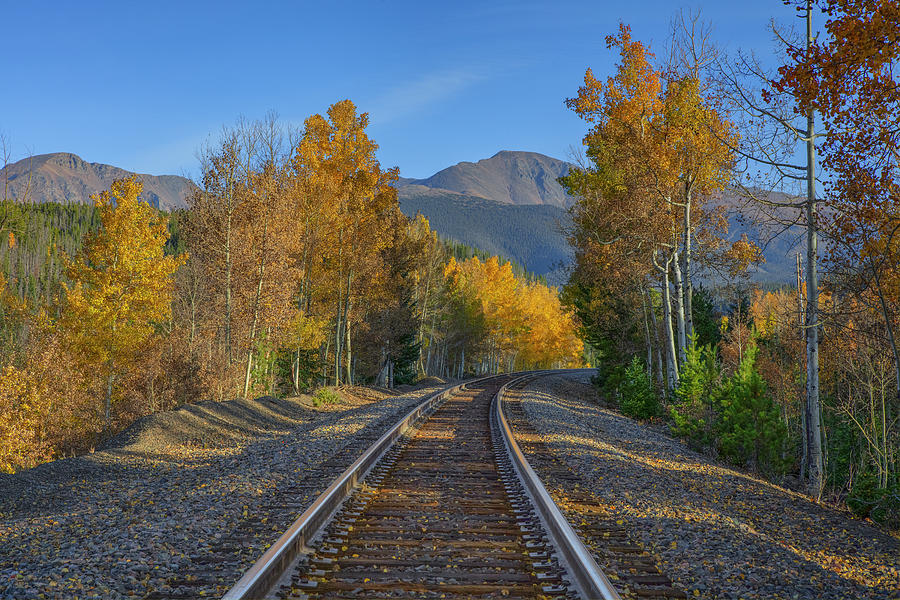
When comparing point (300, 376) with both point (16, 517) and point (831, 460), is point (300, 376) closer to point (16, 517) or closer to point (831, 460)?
point (831, 460)

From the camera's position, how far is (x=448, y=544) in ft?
17.9

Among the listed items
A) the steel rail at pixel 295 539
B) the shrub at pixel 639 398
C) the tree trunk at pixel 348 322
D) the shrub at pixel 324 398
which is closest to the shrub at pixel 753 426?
the shrub at pixel 639 398

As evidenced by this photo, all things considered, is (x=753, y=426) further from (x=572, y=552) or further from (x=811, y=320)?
(x=572, y=552)

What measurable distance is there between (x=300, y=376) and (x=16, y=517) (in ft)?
99.1

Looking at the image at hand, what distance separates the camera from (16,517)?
22.5 feet

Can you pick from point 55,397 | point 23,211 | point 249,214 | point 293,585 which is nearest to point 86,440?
point 55,397

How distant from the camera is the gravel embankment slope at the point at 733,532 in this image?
4.93 m

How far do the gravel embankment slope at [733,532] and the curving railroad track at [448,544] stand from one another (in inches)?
18.0

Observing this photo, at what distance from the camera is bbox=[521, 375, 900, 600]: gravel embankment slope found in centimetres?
493

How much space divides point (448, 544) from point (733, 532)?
3022mm

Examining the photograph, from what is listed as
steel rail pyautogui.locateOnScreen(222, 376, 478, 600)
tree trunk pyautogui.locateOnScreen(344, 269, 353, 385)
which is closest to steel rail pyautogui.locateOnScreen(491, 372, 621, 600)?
steel rail pyautogui.locateOnScreen(222, 376, 478, 600)

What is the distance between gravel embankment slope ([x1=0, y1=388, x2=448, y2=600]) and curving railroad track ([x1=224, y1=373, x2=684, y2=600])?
41 centimetres

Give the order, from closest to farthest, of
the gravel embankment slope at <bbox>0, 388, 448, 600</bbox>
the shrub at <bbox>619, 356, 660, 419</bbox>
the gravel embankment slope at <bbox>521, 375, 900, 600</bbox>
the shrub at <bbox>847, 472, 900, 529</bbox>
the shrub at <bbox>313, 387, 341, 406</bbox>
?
the gravel embankment slope at <bbox>0, 388, 448, 600</bbox> < the gravel embankment slope at <bbox>521, 375, 900, 600</bbox> < the shrub at <bbox>847, 472, 900, 529</bbox> < the shrub at <bbox>313, 387, 341, 406</bbox> < the shrub at <bbox>619, 356, 660, 419</bbox>

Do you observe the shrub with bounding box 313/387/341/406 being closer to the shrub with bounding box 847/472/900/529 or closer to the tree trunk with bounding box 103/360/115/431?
the tree trunk with bounding box 103/360/115/431
